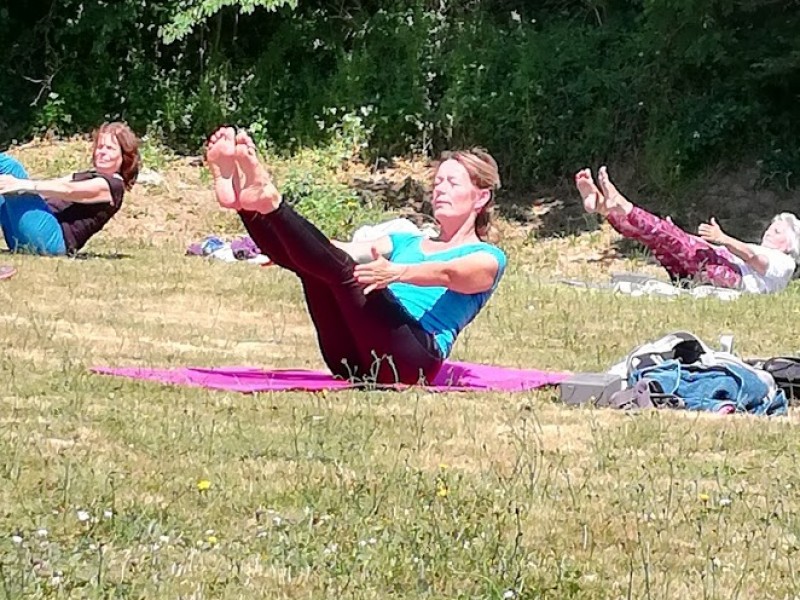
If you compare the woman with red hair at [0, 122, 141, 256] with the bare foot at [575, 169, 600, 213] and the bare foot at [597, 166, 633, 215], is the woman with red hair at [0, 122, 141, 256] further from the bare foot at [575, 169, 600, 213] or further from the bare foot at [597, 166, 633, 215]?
the bare foot at [597, 166, 633, 215]

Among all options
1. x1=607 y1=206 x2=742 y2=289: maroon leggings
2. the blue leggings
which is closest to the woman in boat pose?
x1=607 y1=206 x2=742 y2=289: maroon leggings

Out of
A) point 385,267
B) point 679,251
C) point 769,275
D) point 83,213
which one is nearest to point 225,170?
point 385,267

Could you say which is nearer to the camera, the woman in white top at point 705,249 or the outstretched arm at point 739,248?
the outstretched arm at point 739,248

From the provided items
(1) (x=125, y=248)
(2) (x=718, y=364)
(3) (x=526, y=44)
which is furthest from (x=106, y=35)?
(2) (x=718, y=364)

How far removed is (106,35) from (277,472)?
16025mm

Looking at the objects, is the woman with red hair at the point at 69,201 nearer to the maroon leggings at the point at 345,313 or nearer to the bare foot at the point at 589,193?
the bare foot at the point at 589,193

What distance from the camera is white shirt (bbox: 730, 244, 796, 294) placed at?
1029 cm

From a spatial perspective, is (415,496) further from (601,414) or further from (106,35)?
(106,35)

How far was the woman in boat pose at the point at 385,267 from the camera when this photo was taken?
16.9 ft

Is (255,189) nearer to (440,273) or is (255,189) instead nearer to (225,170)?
(225,170)

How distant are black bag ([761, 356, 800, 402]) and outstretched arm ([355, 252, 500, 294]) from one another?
4.33ft

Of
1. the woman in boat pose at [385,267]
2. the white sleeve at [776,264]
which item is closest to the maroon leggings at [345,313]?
the woman in boat pose at [385,267]

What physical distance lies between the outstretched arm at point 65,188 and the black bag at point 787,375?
6.11m

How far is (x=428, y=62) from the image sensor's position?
18.3m
